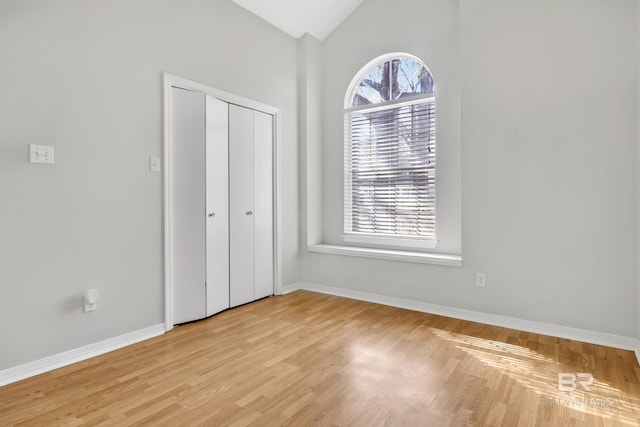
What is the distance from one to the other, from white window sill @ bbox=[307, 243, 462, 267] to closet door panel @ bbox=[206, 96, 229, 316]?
1186 millimetres

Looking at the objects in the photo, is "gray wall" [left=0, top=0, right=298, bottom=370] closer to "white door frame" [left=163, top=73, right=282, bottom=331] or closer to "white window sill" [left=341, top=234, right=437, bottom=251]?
"white door frame" [left=163, top=73, right=282, bottom=331]

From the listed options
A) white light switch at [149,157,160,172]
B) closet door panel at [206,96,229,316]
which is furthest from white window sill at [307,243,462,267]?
white light switch at [149,157,160,172]

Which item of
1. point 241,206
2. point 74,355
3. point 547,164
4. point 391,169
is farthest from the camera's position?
point 391,169

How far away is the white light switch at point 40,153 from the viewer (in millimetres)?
2193

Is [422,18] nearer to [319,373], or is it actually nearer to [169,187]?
[169,187]

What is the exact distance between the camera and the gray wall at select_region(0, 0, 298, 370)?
2.14 meters

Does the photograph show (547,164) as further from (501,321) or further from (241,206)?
(241,206)

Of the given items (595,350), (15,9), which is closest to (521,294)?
(595,350)

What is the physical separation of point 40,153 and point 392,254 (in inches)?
117

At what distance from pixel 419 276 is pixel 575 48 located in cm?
225

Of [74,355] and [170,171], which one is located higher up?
[170,171]

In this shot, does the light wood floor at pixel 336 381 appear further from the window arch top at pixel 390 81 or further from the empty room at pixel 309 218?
the window arch top at pixel 390 81

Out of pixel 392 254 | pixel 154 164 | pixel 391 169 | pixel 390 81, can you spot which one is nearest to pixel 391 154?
pixel 391 169

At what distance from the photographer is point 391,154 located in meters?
4.02
